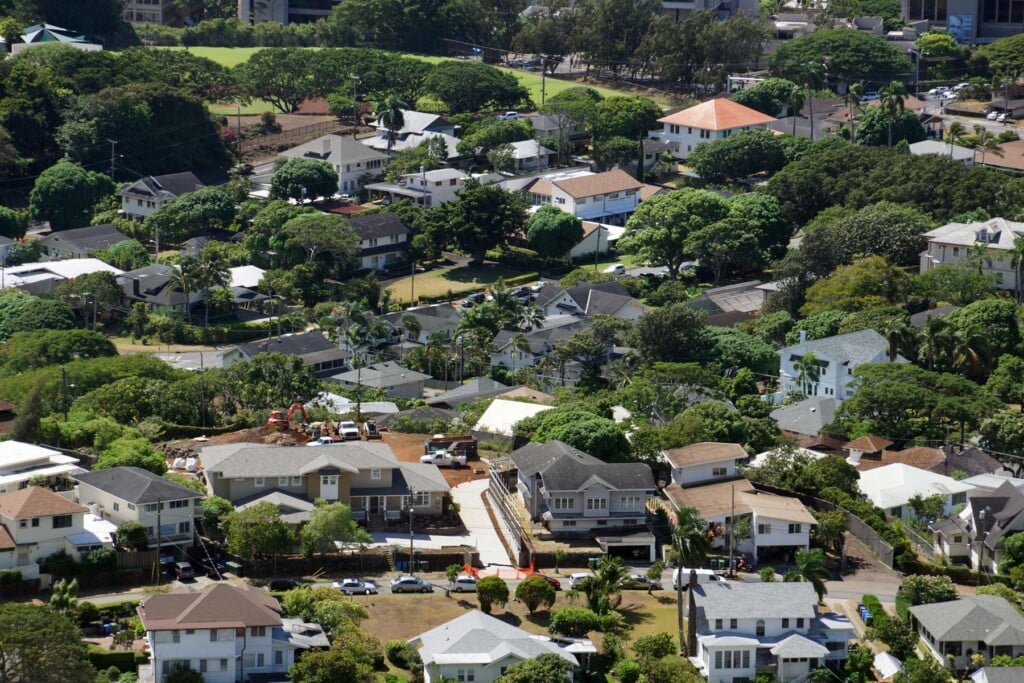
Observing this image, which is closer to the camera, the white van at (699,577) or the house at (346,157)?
the white van at (699,577)

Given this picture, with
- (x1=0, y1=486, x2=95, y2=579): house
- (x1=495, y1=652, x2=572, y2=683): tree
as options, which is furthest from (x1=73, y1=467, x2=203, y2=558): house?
(x1=495, y1=652, x2=572, y2=683): tree

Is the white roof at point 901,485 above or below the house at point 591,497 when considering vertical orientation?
below

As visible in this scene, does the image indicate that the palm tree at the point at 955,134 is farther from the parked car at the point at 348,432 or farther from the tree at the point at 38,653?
the tree at the point at 38,653

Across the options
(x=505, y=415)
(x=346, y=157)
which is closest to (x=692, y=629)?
(x=505, y=415)

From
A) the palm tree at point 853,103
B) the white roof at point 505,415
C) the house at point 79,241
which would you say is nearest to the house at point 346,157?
the house at point 79,241

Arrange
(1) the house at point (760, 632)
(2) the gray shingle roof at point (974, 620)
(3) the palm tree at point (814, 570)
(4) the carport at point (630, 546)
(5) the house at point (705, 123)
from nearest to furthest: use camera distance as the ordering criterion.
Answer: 1. (1) the house at point (760, 632)
2. (2) the gray shingle roof at point (974, 620)
3. (3) the palm tree at point (814, 570)
4. (4) the carport at point (630, 546)
5. (5) the house at point (705, 123)

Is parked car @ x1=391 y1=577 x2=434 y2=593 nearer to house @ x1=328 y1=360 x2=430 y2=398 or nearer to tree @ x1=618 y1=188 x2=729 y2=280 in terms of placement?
house @ x1=328 y1=360 x2=430 y2=398

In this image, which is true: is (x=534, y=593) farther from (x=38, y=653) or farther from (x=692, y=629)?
(x=38, y=653)
